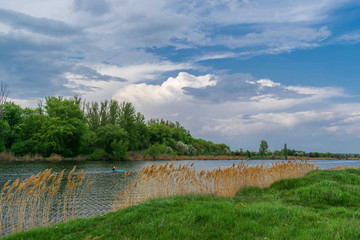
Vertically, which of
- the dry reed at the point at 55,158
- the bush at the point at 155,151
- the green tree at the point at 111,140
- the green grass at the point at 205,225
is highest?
the green tree at the point at 111,140

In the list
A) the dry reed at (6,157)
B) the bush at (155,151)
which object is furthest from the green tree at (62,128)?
the bush at (155,151)

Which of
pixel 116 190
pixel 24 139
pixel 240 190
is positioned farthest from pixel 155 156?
pixel 240 190

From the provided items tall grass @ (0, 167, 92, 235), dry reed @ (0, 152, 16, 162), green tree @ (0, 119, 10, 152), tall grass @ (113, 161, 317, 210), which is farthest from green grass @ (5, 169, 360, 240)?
green tree @ (0, 119, 10, 152)

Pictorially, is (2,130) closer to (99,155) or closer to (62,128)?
(62,128)

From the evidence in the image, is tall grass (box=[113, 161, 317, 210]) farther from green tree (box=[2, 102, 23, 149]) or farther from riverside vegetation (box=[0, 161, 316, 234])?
green tree (box=[2, 102, 23, 149])

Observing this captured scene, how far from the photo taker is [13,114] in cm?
6334

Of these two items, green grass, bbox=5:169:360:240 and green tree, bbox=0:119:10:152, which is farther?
green tree, bbox=0:119:10:152

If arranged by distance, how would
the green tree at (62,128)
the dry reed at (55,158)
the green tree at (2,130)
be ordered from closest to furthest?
the green tree at (2,130)
the dry reed at (55,158)
the green tree at (62,128)

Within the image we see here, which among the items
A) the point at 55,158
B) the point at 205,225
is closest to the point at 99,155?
the point at 55,158

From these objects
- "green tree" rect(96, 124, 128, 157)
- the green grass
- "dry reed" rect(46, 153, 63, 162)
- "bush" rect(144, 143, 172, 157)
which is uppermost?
"green tree" rect(96, 124, 128, 157)

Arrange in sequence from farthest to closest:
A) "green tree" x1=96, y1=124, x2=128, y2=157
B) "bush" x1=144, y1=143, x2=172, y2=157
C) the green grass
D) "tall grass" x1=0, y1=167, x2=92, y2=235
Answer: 1. "bush" x1=144, y1=143, x2=172, y2=157
2. "green tree" x1=96, y1=124, x2=128, y2=157
3. "tall grass" x1=0, y1=167, x2=92, y2=235
4. the green grass

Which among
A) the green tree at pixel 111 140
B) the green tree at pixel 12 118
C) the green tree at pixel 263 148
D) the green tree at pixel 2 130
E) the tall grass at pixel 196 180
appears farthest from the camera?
→ the green tree at pixel 263 148

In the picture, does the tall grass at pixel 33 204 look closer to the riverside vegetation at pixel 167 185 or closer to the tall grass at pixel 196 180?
the riverside vegetation at pixel 167 185

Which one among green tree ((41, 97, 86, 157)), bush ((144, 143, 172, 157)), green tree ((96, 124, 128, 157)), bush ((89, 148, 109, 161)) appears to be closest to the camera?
green tree ((41, 97, 86, 157))
